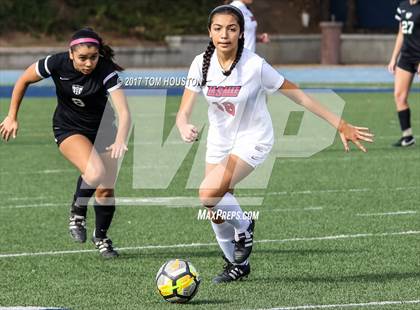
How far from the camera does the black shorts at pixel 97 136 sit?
951 centimetres

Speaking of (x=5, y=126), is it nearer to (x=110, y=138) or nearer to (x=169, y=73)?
(x=110, y=138)

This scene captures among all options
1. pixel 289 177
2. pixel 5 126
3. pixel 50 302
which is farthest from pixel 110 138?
pixel 289 177

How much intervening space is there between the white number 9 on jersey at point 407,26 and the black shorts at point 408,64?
0.40 meters

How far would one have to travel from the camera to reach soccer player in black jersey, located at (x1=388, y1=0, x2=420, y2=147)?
16.1 meters

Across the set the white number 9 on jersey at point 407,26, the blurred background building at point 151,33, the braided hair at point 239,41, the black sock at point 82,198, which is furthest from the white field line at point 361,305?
the blurred background building at point 151,33

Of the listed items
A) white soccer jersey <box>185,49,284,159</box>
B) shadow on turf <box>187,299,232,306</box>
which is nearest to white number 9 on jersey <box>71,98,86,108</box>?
white soccer jersey <box>185,49,284,159</box>

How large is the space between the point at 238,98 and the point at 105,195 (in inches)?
74.2

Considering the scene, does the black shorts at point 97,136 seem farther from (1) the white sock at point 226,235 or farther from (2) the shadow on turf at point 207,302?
(2) the shadow on turf at point 207,302

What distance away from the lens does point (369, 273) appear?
27.3ft

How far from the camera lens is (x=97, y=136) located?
9547 mm

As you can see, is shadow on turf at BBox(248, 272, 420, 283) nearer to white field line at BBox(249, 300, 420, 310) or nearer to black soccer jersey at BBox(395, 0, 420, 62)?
white field line at BBox(249, 300, 420, 310)

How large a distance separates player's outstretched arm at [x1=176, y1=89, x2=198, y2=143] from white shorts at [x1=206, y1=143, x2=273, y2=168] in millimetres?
379

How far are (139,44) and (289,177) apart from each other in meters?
25.6

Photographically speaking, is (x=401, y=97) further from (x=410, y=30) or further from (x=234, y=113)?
(x=234, y=113)
